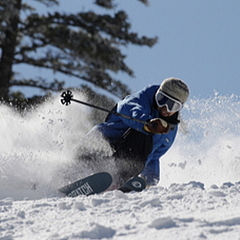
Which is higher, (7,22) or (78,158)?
(7,22)

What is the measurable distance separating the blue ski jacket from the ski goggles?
0.08 metres

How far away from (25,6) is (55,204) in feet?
38.8

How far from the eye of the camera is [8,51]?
45.4 feet

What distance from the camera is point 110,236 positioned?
2670 millimetres

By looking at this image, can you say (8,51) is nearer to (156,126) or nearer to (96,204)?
(156,126)

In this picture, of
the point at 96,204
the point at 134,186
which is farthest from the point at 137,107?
the point at 96,204

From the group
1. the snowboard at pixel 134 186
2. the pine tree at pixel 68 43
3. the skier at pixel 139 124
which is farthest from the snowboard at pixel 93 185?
the pine tree at pixel 68 43

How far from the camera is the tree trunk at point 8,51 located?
13547 millimetres

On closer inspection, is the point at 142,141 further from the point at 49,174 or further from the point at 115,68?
the point at 115,68

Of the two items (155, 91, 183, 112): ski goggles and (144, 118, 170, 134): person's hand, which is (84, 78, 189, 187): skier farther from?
(144, 118, 170, 134): person's hand

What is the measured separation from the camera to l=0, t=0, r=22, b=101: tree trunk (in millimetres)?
13547

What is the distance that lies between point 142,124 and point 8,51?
9.66 meters

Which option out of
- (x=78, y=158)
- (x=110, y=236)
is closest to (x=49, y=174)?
(x=78, y=158)

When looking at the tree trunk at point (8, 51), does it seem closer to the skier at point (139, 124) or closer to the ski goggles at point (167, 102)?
the skier at point (139, 124)
